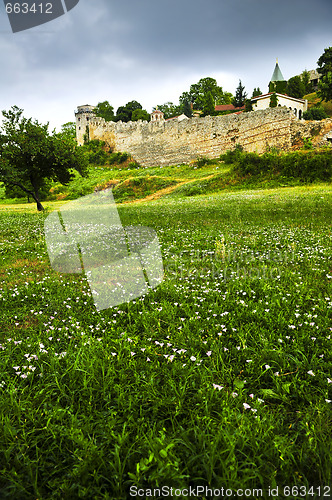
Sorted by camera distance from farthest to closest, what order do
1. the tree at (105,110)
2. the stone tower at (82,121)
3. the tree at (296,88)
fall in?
the tree at (105,110) → the stone tower at (82,121) → the tree at (296,88)

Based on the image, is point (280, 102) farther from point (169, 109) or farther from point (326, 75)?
point (169, 109)

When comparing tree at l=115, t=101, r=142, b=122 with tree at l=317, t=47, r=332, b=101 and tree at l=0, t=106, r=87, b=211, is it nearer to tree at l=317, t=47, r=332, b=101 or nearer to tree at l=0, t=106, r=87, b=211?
tree at l=317, t=47, r=332, b=101

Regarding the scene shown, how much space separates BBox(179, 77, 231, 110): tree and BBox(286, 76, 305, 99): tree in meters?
19.5

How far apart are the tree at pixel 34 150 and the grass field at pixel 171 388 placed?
20853 millimetres

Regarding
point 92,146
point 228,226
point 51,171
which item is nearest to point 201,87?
point 92,146

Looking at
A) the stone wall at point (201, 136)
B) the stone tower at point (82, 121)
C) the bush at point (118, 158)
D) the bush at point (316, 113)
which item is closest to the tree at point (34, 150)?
the stone wall at point (201, 136)

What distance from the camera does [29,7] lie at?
16.1 ft

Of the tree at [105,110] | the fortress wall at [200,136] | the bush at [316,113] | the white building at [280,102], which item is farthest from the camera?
the tree at [105,110]

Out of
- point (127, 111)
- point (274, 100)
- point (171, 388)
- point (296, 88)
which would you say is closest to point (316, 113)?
point (274, 100)

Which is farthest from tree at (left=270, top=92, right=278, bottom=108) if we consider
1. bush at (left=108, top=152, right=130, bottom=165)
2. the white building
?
bush at (left=108, top=152, right=130, bottom=165)

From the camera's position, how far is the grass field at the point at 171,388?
1796mm

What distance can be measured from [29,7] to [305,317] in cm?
660

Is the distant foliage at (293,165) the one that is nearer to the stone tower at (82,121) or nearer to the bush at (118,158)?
the bush at (118,158)

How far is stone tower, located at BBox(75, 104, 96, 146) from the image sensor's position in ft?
268
